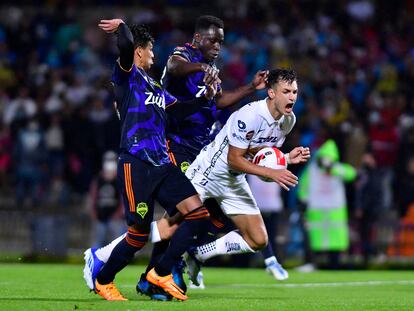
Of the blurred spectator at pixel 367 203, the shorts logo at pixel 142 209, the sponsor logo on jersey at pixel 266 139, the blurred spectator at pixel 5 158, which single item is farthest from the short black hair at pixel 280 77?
the blurred spectator at pixel 5 158

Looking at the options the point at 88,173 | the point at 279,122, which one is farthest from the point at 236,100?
the point at 88,173

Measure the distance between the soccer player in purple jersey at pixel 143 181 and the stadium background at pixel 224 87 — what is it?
906 centimetres

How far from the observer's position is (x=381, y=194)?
19.1 m

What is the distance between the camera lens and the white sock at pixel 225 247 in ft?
37.7

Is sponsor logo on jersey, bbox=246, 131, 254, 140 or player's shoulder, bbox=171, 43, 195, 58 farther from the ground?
player's shoulder, bbox=171, 43, 195, 58

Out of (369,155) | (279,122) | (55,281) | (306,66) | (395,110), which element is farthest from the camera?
(306,66)

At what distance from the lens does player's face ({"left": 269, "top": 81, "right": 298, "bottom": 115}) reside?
1083 centimetres

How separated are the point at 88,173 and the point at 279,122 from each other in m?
11.1

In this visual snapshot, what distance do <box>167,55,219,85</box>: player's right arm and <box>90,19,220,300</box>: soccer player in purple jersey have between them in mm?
934

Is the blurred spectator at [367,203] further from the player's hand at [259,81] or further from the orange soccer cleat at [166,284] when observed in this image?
the orange soccer cleat at [166,284]

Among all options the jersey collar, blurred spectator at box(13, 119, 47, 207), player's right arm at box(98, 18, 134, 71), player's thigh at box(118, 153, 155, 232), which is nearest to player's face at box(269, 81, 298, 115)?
the jersey collar

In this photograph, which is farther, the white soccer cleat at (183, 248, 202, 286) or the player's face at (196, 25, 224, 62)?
the white soccer cleat at (183, 248, 202, 286)

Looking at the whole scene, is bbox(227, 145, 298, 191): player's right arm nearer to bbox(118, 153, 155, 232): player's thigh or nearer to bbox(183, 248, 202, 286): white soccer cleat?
bbox(118, 153, 155, 232): player's thigh

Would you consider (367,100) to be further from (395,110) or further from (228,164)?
(228,164)
